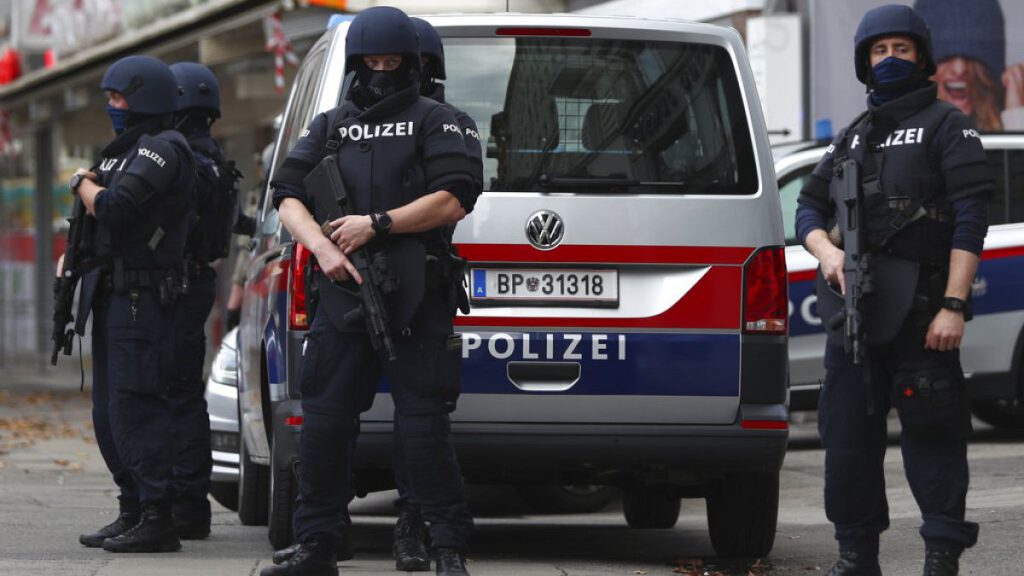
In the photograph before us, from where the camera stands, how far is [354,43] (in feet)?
18.9

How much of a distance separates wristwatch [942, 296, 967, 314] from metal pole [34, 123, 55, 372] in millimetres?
23171

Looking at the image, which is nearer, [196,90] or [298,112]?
[298,112]

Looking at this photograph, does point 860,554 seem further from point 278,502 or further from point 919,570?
point 278,502

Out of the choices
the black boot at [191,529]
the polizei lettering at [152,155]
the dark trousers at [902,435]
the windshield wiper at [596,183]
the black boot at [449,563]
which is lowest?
the black boot at [191,529]

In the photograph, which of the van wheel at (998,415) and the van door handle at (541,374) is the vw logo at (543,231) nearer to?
the van door handle at (541,374)

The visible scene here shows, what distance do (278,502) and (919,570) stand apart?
222 centimetres

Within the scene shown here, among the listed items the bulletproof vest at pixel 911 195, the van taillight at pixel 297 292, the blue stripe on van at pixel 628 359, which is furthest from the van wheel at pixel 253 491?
the bulletproof vest at pixel 911 195

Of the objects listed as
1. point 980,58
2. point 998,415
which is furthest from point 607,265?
point 980,58

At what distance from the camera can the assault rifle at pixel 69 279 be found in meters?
7.20

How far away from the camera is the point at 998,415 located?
12766mm

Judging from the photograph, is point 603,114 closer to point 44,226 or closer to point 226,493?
point 226,493

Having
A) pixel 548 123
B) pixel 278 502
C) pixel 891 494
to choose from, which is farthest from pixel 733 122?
pixel 891 494

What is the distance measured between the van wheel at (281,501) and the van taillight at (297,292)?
52 centimetres

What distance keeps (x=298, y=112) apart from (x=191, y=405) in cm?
128
